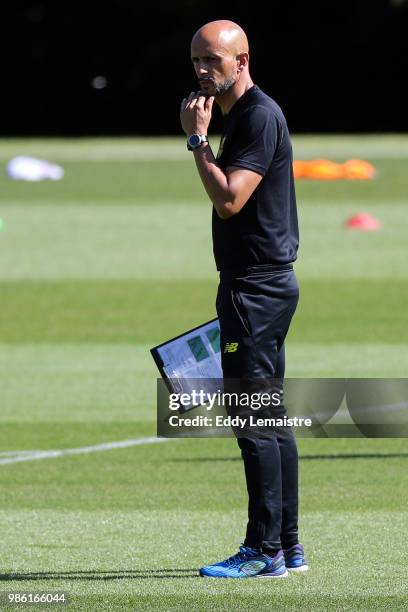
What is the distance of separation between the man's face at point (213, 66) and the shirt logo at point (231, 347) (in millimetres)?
983

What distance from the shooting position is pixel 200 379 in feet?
20.6

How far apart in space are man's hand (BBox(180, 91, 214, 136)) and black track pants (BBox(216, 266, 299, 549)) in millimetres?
584

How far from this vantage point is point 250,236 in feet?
19.8

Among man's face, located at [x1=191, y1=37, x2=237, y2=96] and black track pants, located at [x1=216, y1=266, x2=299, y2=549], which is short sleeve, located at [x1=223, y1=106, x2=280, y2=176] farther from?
black track pants, located at [x1=216, y1=266, x2=299, y2=549]

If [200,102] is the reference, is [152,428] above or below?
below

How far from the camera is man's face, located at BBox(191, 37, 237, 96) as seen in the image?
234 inches

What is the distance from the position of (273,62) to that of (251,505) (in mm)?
62400

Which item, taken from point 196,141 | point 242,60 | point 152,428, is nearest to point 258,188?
point 196,141

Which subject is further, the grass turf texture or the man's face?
the grass turf texture

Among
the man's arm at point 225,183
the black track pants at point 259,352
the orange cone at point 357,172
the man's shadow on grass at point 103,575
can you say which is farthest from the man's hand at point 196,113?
the orange cone at point 357,172

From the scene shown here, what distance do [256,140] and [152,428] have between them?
4.81 m

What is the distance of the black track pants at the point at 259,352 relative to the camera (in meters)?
6.04

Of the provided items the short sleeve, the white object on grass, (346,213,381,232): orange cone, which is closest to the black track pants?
the short sleeve

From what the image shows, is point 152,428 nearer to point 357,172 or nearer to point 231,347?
point 231,347
